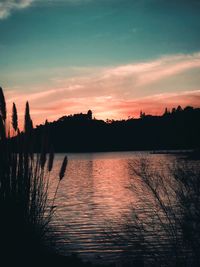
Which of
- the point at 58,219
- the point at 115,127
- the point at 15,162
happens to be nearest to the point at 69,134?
the point at 115,127

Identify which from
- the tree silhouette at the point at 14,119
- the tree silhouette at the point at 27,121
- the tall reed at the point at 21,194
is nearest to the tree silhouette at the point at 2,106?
the tall reed at the point at 21,194

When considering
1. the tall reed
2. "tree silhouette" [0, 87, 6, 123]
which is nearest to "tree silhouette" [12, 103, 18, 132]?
the tall reed

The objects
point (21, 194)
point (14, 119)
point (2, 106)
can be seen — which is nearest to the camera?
point (21, 194)

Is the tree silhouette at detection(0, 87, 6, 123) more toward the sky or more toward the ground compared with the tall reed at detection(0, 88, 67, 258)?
more toward the sky

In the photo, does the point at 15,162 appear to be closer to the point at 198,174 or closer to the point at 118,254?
the point at 198,174

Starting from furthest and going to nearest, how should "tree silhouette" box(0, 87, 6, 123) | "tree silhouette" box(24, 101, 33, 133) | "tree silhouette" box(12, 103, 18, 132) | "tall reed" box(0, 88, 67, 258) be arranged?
1. "tree silhouette" box(12, 103, 18, 132)
2. "tree silhouette" box(24, 101, 33, 133)
3. "tree silhouette" box(0, 87, 6, 123)
4. "tall reed" box(0, 88, 67, 258)

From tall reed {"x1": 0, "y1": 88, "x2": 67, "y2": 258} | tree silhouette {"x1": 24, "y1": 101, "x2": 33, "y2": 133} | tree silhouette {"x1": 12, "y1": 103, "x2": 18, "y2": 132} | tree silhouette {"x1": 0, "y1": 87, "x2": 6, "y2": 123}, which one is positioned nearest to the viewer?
tall reed {"x1": 0, "y1": 88, "x2": 67, "y2": 258}

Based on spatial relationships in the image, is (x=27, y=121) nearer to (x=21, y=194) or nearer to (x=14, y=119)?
(x=14, y=119)

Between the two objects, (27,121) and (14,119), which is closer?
(27,121)

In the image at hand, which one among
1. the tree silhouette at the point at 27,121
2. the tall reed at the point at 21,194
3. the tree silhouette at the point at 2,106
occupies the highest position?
the tree silhouette at the point at 2,106

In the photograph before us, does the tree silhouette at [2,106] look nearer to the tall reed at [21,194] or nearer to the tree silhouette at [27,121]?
the tall reed at [21,194]

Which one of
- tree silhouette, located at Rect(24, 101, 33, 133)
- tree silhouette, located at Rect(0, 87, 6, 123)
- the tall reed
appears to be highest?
tree silhouette, located at Rect(0, 87, 6, 123)

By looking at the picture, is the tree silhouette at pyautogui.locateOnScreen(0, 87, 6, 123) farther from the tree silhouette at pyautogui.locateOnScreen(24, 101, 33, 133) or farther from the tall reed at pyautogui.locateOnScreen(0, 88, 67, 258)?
the tree silhouette at pyautogui.locateOnScreen(24, 101, 33, 133)

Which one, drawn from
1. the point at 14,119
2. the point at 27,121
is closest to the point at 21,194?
the point at 27,121
